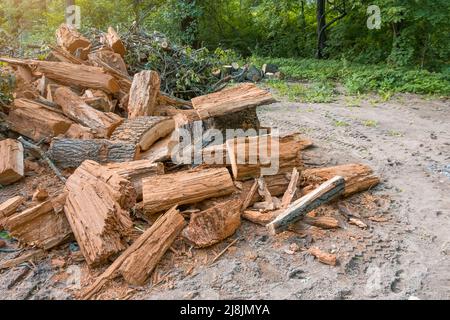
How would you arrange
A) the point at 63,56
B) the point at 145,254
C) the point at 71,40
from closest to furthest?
the point at 145,254, the point at 63,56, the point at 71,40

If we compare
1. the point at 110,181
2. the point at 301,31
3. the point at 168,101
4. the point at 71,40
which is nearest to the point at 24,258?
the point at 110,181

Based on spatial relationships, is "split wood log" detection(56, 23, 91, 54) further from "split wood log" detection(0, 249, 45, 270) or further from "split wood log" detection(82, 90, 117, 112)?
"split wood log" detection(0, 249, 45, 270)

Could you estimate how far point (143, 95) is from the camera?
4719 mm

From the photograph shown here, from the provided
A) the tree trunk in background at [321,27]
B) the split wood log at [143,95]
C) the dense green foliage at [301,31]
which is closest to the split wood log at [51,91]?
the split wood log at [143,95]

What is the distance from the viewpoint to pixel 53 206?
314 centimetres

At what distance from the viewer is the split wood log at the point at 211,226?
2957mm

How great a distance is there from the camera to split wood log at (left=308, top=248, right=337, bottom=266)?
2.80m

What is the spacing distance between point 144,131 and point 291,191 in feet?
5.10

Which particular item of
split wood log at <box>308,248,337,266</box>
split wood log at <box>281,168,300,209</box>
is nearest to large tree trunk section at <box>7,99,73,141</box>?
split wood log at <box>281,168,300,209</box>

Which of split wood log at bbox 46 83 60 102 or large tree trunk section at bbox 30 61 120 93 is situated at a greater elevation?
large tree trunk section at bbox 30 61 120 93

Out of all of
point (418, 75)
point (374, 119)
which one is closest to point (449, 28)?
point (418, 75)

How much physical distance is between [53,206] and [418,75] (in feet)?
27.8

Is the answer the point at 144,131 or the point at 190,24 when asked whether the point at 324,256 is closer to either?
the point at 144,131

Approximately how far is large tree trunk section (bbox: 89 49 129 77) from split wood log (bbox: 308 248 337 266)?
12.6 feet
